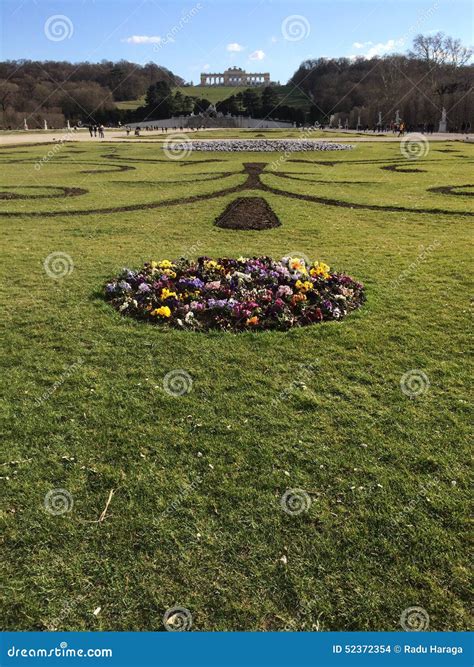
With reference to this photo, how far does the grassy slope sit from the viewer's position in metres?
119

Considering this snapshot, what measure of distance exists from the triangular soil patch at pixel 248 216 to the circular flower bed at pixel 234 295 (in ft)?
16.3

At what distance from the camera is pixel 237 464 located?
4.52 metres

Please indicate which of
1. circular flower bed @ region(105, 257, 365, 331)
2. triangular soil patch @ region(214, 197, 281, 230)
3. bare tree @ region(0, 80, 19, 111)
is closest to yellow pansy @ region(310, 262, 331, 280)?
circular flower bed @ region(105, 257, 365, 331)

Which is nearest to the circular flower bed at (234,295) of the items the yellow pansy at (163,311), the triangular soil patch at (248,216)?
the yellow pansy at (163,311)

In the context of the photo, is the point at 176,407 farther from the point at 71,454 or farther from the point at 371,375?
the point at 371,375

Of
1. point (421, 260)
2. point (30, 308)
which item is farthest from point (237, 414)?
point (421, 260)

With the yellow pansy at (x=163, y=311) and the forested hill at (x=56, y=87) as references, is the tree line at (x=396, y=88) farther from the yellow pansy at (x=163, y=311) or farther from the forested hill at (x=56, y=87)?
the yellow pansy at (x=163, y=311)

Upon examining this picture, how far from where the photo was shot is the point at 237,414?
206 inches

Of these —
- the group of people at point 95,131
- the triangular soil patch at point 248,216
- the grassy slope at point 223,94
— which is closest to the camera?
the triangular soil patch at point 248,216

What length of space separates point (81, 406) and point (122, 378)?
67 centimetres

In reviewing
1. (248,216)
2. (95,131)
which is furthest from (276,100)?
(248,216)

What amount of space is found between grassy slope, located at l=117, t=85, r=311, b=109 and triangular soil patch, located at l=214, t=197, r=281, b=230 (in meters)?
107

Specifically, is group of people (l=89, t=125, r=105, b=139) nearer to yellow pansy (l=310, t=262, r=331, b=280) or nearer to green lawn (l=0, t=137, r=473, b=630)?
green lawn (l=0, t=137, r=473, b=630)

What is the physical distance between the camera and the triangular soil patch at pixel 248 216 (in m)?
13.7
